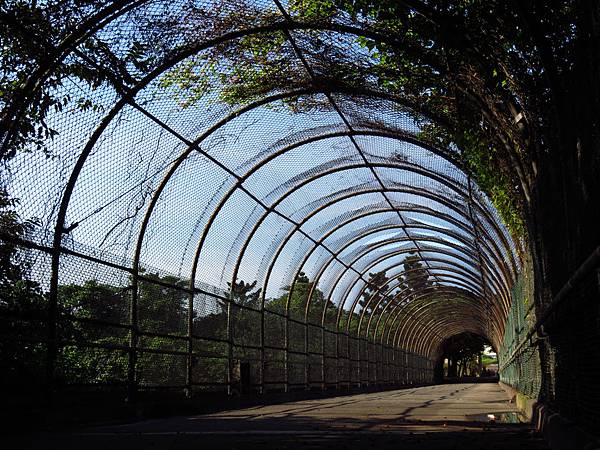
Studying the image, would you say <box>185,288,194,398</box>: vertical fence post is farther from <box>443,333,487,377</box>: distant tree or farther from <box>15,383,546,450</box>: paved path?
<box>443,333,487,377</box>: distant tree

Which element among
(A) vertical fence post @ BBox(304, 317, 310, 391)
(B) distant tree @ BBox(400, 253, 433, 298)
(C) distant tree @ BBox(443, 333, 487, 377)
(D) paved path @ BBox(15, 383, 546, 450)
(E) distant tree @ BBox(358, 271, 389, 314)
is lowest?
(D) paved path @ BBox(15, 383, 546, 450)

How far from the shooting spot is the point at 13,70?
827cm

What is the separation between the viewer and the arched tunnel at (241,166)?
19.0 ft

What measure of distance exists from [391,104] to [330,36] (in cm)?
199

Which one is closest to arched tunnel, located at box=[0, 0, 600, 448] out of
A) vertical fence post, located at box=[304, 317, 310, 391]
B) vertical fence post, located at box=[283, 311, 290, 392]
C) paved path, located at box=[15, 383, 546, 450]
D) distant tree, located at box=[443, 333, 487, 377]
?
paved path, located at box=[15, 383, 546, 450]

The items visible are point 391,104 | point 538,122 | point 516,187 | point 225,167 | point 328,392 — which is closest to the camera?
point 538,122

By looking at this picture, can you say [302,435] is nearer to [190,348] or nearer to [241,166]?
[190,348]

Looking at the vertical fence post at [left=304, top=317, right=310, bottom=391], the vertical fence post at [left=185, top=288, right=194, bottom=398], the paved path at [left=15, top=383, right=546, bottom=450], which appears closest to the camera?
the paved path at [left=15, top=383, right=546, bottom=450]

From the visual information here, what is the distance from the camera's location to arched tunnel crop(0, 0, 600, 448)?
19.0 feet

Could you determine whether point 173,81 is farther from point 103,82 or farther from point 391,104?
point 391,104

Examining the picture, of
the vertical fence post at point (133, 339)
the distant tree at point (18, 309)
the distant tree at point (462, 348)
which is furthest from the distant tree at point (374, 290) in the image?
the distant tree at point (462, 348)

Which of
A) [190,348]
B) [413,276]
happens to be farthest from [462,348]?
[190,348]

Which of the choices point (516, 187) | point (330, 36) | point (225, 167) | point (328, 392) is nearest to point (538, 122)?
point (516, 187)

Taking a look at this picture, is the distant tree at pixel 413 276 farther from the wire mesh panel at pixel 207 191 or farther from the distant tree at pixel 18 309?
the distant tree at pixel 18 309
